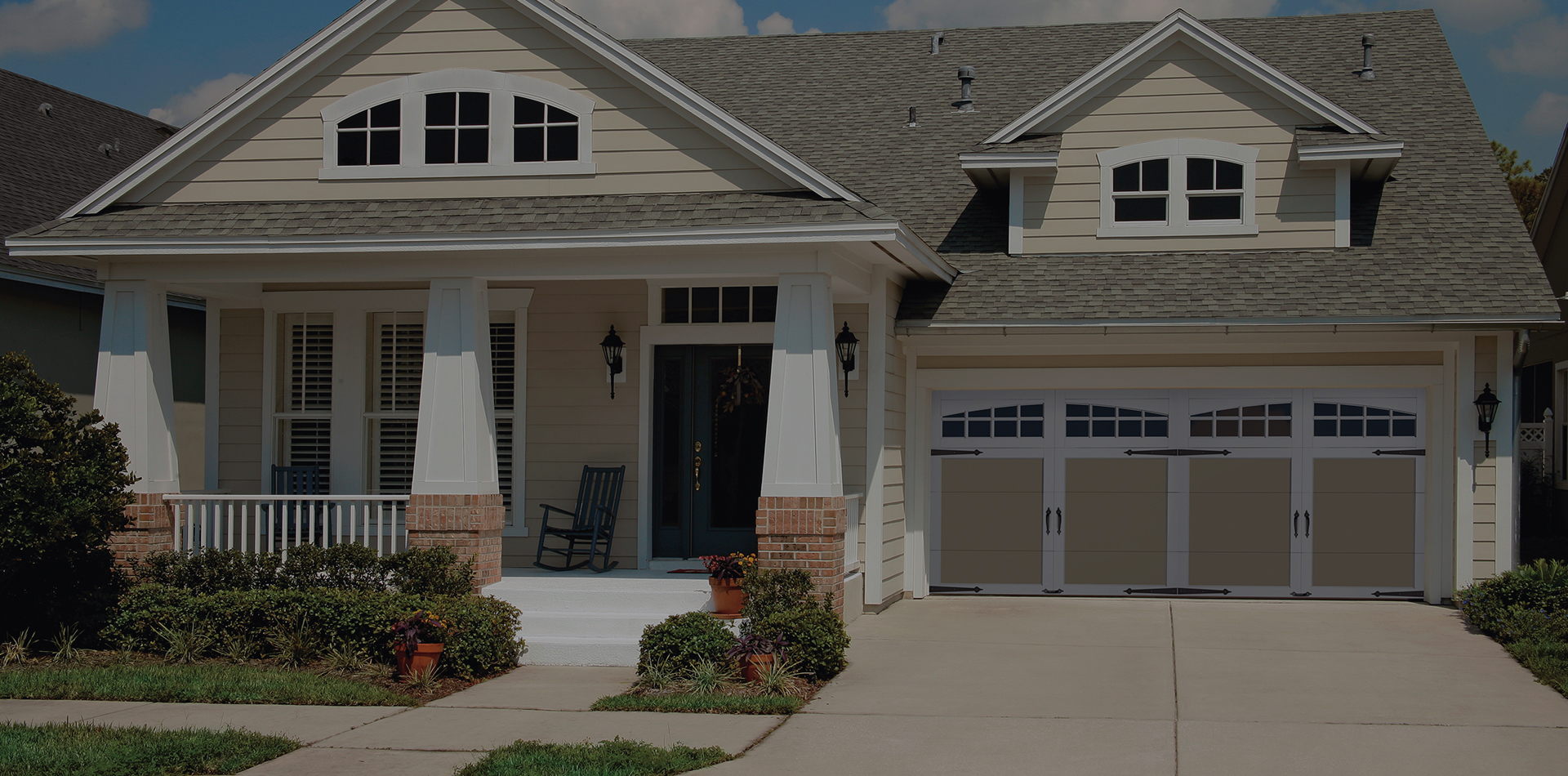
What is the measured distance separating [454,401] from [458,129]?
2487mm

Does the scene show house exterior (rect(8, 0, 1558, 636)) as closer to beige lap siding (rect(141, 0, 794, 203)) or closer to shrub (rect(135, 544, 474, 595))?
beige lap siding (rect(141, 0, 794, 203))

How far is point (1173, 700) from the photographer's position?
28.7ft

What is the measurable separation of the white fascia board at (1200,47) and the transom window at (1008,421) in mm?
2760

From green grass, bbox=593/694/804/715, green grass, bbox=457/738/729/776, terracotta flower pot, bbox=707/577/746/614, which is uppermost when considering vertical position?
terracotta flower pot, bbox=707/577/746/614

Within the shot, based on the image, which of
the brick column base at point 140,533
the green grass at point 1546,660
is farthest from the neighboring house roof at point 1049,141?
the brick column base at point 140,533

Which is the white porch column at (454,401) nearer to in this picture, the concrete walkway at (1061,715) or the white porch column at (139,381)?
the concrete walkway at (1061,715)

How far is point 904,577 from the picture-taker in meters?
13.8

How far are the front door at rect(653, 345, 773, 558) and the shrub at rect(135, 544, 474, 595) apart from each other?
9.00 feet

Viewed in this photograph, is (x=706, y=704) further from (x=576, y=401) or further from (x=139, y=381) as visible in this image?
(x=139, y=381)

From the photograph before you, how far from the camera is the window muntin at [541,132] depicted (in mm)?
11773

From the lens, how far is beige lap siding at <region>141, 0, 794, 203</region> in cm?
1152

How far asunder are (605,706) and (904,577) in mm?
5656

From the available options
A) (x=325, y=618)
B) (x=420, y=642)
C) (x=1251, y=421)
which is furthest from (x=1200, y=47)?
(x=325, y=618)

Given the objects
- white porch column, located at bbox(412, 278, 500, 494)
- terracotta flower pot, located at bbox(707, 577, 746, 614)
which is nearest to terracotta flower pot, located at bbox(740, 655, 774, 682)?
terracotta flower pot, located at bbox(707, 577, 746, 614)
